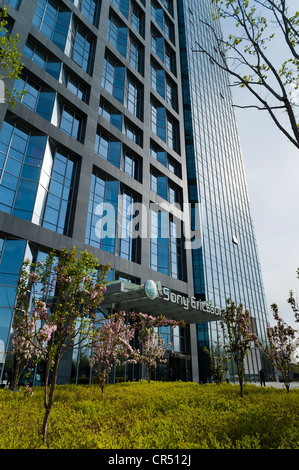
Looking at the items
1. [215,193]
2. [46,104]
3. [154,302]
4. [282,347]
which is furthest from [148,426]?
[215,193]

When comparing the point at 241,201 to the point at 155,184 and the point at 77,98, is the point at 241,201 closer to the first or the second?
the point at 155,184

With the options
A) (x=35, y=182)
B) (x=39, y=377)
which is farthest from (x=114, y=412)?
(x=35, y=182)

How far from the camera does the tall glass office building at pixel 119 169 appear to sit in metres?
20.8

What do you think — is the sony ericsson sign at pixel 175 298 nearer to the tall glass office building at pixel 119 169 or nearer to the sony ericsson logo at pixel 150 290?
the sony ericsson logo at pixel 150 290

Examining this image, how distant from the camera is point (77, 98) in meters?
26.7

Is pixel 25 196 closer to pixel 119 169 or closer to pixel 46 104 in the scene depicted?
pixel 46 104

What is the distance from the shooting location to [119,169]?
1148 inches
